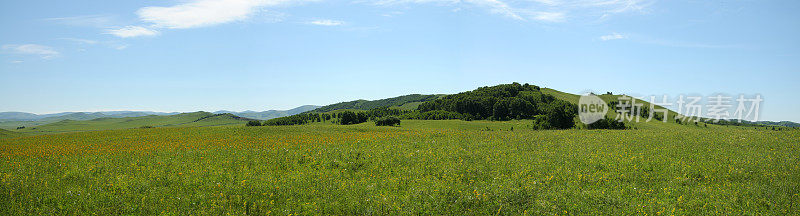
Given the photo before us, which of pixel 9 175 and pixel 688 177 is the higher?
pixel 688 177

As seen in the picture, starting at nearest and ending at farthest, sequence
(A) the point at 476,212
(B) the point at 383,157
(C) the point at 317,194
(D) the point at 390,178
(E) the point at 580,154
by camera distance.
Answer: (A) the point at 476,212 < (C) the point at 317,194 < (D) the point at 390,178 < (B) the point at 383,157 < (E) the point at 580,154

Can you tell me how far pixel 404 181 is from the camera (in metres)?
13.5

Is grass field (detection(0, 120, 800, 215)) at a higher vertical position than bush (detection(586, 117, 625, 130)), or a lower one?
lower

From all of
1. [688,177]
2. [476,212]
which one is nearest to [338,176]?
[476,212]

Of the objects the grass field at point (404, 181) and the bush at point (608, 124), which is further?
the bush at point (608, 124)

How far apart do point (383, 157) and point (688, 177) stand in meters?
12.8

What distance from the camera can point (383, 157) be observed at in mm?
18469

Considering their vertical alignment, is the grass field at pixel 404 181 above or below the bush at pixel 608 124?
below

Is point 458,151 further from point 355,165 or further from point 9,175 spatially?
point 9,175

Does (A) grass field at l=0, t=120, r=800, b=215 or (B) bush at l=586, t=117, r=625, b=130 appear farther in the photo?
(B) bush at l=586, t=117, r=625, b=130

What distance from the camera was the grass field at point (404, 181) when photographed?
10594 millimetres

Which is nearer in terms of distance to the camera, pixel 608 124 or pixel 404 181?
pixel 404 181

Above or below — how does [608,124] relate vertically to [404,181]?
above

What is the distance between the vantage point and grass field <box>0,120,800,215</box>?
10594mm
